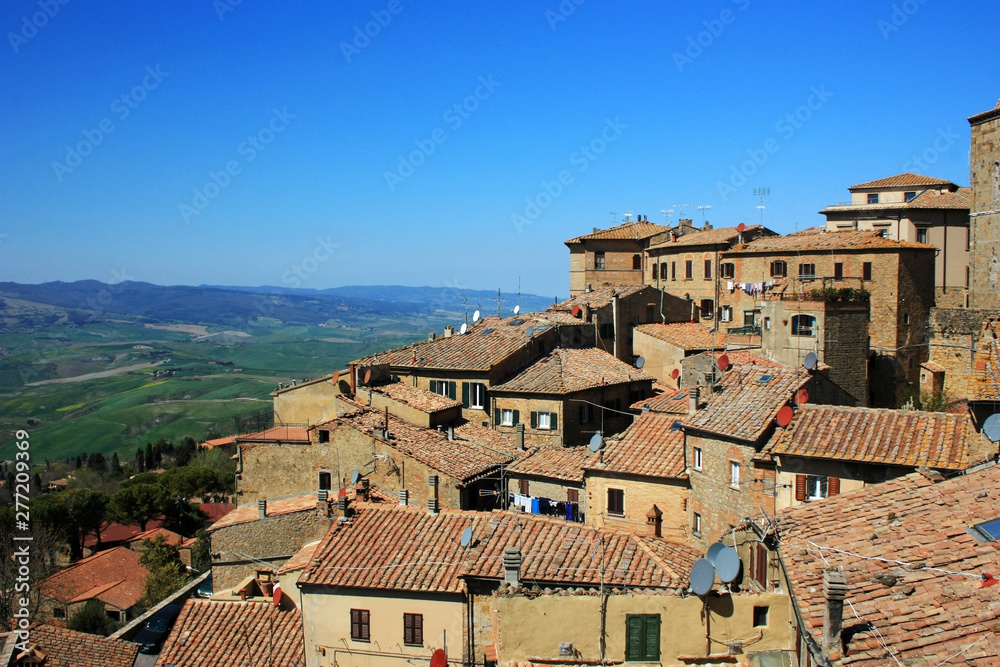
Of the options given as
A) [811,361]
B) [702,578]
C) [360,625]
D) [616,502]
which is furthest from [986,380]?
[360,625]

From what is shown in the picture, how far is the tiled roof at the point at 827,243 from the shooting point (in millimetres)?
35406

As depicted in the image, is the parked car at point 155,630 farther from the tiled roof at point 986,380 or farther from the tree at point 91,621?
the tiled roof at point 986,380

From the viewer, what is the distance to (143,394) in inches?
6801

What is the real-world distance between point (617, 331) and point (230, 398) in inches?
5772

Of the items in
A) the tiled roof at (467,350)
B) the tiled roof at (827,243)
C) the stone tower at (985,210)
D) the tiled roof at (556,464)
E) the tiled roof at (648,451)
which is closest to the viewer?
the tiled roof at (648,451)

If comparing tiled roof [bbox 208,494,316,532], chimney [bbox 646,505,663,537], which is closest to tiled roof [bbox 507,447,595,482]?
chimney [bbox 646,505,663,537]

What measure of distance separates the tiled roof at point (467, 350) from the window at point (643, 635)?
61.1 feet

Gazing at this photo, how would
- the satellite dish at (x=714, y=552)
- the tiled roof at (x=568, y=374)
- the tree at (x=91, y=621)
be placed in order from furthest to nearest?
the tree at (x=91, y=621) → the tiled roof at (x=568, y=374) → the satellite dish at (x=714, y=552)

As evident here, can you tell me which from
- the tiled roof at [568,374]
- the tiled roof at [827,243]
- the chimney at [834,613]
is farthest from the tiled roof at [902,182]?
the chimney at [834,613]

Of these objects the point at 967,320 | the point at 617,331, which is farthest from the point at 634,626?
the point at 617,331

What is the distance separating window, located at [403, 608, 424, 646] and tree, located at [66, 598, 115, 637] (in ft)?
81.7

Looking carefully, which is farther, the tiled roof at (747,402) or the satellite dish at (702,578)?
the tiled roof at (747,402)

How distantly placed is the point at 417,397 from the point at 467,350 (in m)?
3.71

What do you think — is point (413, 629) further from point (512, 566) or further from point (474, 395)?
point (474, 395)
